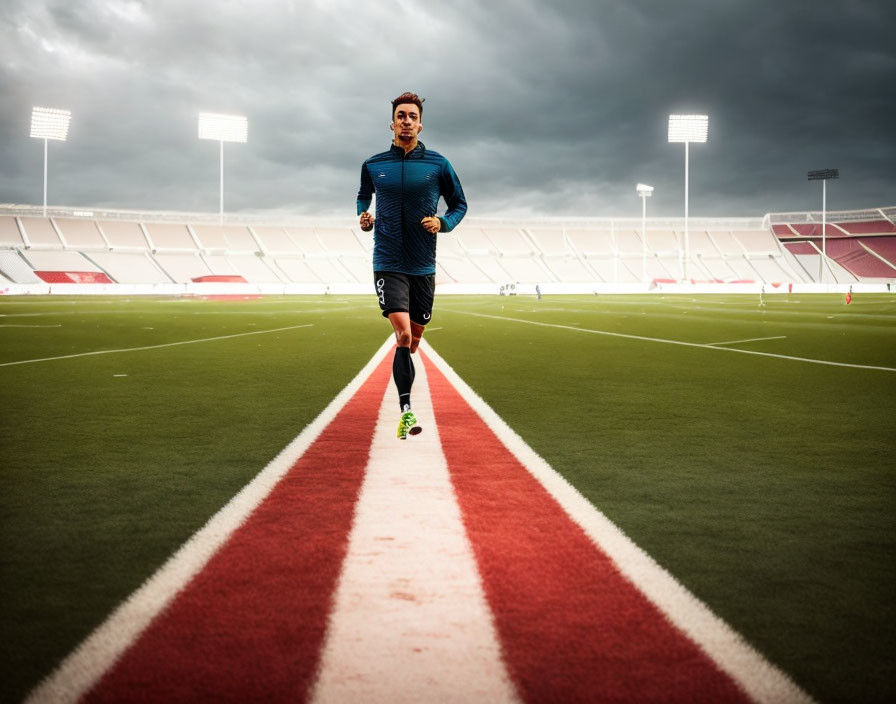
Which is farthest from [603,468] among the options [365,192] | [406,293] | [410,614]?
[365,192]

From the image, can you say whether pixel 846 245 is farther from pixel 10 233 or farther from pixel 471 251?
pixel 10 233

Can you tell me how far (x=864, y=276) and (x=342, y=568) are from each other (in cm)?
9346

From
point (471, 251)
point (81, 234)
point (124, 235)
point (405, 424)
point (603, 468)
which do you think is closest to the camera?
point (603, 468)

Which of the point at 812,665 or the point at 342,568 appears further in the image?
the point at 342,568

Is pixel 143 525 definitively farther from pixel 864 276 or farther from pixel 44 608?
pixel 864 276

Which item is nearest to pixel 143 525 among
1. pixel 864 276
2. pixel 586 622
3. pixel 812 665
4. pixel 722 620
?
pixel 586 622

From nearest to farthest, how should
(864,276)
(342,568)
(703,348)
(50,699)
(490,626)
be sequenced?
(50,699) < (490,626) < (342,568) < (703,348) < (864,276)

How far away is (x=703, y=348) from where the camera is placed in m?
12.3

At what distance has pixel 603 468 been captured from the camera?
13.3 feet

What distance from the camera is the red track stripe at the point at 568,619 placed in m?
1.79

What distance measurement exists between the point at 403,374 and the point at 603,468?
74.5 inches

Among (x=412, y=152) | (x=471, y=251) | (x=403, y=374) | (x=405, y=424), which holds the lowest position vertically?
(x=405, y=424)

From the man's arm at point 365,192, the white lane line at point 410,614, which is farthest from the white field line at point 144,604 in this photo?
the man's arm at point 365,192

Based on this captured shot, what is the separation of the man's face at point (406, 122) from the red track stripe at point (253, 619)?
121 inches
